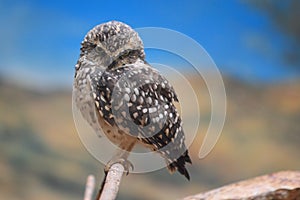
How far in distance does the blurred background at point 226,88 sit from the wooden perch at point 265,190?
67 centimetres

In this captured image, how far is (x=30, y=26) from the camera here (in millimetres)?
2770

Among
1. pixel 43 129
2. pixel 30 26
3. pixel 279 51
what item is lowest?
pixel 43 129

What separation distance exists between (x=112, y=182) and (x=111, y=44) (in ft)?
1.15

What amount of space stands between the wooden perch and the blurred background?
67cm

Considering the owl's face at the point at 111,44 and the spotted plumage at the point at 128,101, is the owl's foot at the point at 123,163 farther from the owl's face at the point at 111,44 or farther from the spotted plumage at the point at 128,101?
the owl's face at the point at 111,44

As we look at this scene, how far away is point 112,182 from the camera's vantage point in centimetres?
142

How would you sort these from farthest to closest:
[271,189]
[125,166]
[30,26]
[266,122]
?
[266,122] < [30,26] < [271,189] < [125,166]

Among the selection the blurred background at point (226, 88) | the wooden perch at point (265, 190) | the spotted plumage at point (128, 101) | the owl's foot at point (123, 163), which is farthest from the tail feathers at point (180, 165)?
the blurred background at point (226, 88)

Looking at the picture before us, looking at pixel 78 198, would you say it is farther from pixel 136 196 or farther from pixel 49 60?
pixel 49 60

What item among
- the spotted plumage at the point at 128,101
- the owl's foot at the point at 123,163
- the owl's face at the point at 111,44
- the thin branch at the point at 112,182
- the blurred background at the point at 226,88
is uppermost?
the blurred background at the point at 226,88

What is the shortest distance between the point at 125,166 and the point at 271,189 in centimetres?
59

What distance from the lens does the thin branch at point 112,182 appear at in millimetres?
1378

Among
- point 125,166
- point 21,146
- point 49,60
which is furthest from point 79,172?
point 125,166

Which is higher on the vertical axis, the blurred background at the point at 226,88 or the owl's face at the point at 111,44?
the blurred background at the point at 226,88
